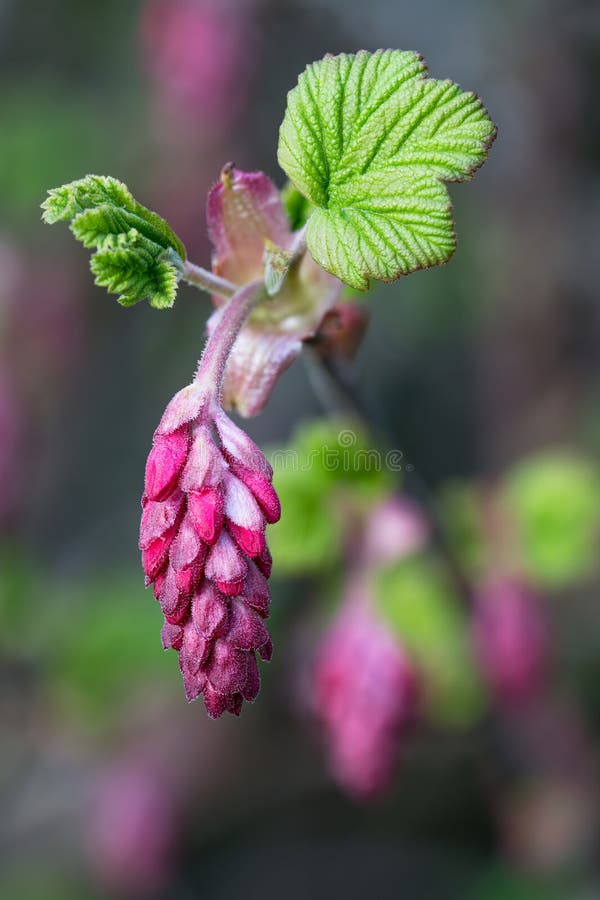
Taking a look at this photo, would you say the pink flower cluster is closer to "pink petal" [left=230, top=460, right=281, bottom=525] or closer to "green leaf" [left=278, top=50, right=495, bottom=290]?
"pink petal" [left=230, top=460, right=281, bottom=525]

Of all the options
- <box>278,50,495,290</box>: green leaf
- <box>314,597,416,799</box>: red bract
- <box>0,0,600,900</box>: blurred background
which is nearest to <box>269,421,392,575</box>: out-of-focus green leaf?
<box>314,597,416,799</box>: red bract

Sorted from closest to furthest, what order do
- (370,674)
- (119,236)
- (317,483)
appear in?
(119,236), (317,483), (370,674)

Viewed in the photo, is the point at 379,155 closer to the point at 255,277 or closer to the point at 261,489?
the point at 255,277

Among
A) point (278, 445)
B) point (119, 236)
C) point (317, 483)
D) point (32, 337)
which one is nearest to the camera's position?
point (119, 236)

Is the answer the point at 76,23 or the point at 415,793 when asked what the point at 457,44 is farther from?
the point at 415,793

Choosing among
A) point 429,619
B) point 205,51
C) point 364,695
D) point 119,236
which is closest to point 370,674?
point 364,695

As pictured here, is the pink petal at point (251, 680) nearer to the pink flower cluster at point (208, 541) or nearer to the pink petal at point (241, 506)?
the pink flower cluster at point (208, 541)

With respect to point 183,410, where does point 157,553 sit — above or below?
below
